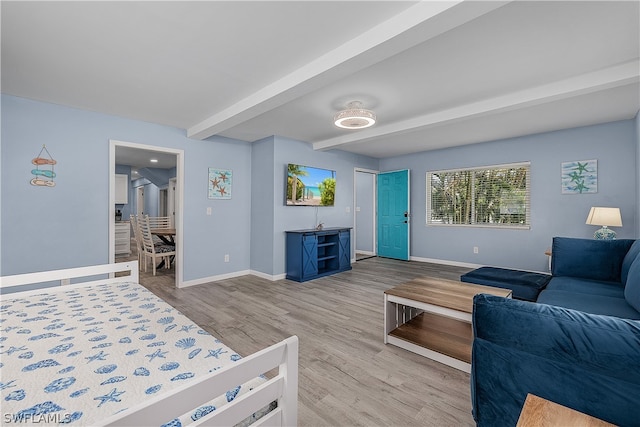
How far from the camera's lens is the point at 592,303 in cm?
201

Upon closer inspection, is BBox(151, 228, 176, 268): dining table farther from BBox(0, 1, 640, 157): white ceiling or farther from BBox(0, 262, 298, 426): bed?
BBox(0, 262, 298, 426): bed

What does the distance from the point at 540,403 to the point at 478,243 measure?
4.81 metres

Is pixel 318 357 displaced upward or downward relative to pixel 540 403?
downward

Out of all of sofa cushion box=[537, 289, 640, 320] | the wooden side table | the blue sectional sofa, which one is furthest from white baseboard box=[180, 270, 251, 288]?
the wooden side table

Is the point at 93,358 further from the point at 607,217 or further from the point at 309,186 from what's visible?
the point at 607,217

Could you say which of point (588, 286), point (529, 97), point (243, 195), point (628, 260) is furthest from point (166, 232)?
point (628, 260)

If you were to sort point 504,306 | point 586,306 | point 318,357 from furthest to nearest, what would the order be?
point 318,357
point 586,306
point 504,306

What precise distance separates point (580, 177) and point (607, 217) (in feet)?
3.02

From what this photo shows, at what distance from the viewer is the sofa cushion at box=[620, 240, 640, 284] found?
2288 millimetres

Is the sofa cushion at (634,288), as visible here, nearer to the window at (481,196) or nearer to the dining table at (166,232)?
the window at (481,196)

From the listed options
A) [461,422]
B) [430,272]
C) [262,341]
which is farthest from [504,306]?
[430,272]

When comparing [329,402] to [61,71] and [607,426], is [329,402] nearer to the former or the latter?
[607,426]

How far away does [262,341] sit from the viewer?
238 cm

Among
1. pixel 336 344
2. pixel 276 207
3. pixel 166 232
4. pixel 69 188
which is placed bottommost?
pixel 336 344
